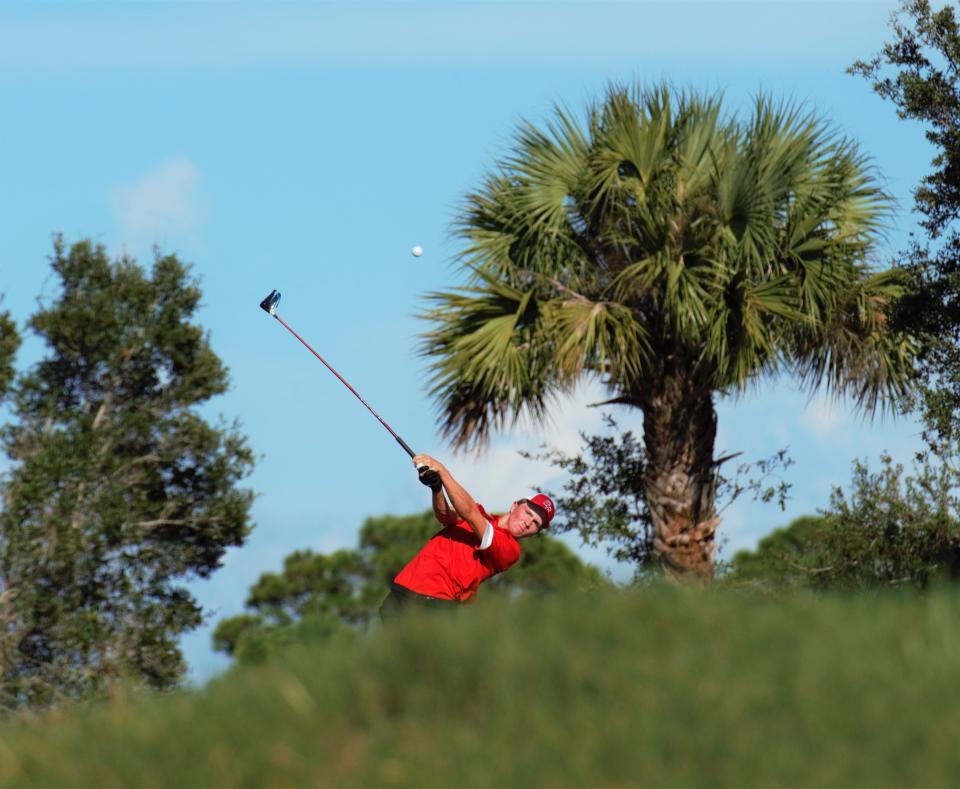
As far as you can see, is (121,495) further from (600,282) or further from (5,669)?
(600,282)

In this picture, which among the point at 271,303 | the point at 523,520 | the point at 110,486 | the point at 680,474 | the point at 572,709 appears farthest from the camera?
the point at 110,486

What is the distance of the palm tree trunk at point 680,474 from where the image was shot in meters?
16.2

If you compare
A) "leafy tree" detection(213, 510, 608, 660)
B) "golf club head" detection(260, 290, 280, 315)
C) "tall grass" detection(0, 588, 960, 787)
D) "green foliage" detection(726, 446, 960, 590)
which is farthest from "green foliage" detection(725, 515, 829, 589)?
"leafy tree" detection(213, 510, 608, 660)

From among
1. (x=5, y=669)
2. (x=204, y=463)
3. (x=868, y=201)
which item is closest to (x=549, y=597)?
(x=868, y=201)

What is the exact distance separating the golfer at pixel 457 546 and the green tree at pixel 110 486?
1169 centimetres

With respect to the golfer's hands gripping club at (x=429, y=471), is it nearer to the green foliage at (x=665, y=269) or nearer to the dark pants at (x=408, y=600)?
the dark pants at (x=408, y=600)

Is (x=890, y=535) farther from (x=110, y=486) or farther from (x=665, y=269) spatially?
(x=110, y=486)

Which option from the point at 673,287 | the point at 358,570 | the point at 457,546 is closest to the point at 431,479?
the point at 457,546

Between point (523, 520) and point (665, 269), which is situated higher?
point (665, 269)

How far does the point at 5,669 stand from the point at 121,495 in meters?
2.83

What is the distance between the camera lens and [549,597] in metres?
5.79

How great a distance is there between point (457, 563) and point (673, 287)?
25.8 ft

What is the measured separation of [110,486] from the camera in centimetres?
2033

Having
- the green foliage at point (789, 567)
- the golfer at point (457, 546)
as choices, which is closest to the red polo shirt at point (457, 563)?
the golfer at point (457, 546)
